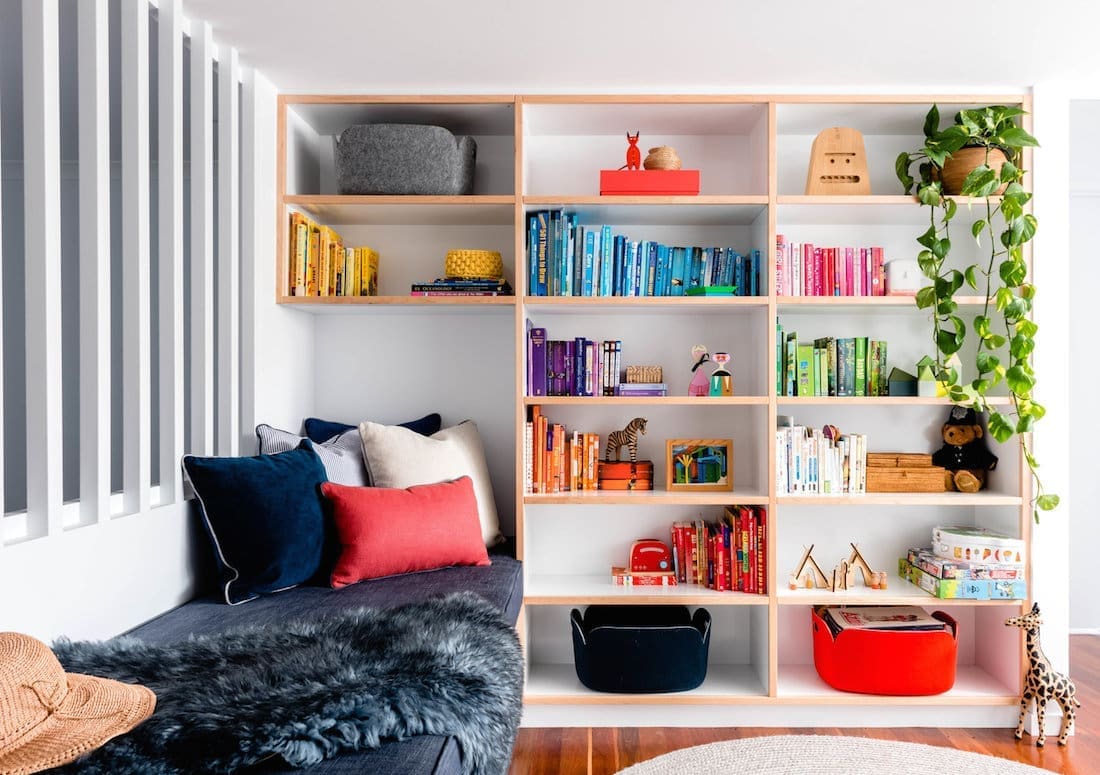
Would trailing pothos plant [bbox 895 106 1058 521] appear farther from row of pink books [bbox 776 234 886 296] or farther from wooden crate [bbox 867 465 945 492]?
wooden crate [bbox 867 465 945 492]

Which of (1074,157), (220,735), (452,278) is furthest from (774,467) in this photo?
(1074,157)

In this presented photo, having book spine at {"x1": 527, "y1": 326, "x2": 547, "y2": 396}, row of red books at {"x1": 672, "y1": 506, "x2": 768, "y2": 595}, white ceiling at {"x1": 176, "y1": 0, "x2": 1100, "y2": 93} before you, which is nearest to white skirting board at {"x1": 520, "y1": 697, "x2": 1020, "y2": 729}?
row of red books at {"x1": 672, "y1": 506, "x2": 768, "y2": 595}

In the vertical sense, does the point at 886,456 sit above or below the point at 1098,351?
below

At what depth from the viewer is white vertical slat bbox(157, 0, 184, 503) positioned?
216 cm

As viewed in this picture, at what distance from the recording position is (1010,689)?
278 cm

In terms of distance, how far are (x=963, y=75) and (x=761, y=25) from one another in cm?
85

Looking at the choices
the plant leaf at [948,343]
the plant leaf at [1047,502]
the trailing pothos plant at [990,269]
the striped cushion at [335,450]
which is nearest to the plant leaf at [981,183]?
the trailing pothos plant at [990,269]

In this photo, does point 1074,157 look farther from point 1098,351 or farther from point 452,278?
point 452,278

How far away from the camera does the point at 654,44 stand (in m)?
2.47

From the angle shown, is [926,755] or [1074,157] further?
[1074,157]

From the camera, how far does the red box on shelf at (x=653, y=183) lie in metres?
2.81

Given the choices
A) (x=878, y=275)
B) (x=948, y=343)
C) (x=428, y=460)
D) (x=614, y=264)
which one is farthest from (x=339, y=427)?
(x=948, y=343)

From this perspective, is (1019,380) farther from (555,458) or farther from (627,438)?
(555,458)

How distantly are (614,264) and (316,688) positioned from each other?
6.38ft
